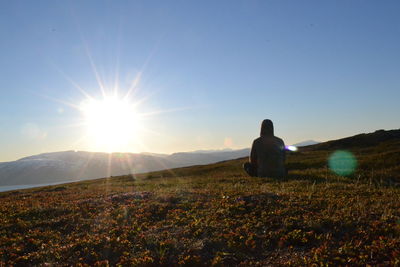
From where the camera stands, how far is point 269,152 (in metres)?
21.0

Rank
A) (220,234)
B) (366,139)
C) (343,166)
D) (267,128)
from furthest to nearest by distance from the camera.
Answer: (366,139) → (343,166) → (267,128) → (220,234)

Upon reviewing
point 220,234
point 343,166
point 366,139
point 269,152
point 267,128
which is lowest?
point 343,166

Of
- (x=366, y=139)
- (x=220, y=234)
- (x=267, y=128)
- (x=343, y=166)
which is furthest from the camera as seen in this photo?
(x=366, y=139)

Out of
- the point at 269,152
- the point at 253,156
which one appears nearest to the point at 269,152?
the point at 269,152

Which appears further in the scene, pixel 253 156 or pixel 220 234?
pixel 253 156

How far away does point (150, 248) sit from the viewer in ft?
24.6

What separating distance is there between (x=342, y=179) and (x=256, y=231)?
13143 millimetres

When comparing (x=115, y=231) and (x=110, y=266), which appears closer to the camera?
(x=110, y=266)

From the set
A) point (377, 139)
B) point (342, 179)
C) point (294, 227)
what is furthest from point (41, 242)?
point (377, 139)

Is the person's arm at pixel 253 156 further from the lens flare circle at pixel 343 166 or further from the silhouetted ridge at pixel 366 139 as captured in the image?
the silhouetted ridge at pixel 366 139

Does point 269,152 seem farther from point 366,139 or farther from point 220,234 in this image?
point 366,139

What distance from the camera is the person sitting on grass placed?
20953mm

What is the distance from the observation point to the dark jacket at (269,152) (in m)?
21.0

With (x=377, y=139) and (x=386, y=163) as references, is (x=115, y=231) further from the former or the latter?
(x=377, y=139)
